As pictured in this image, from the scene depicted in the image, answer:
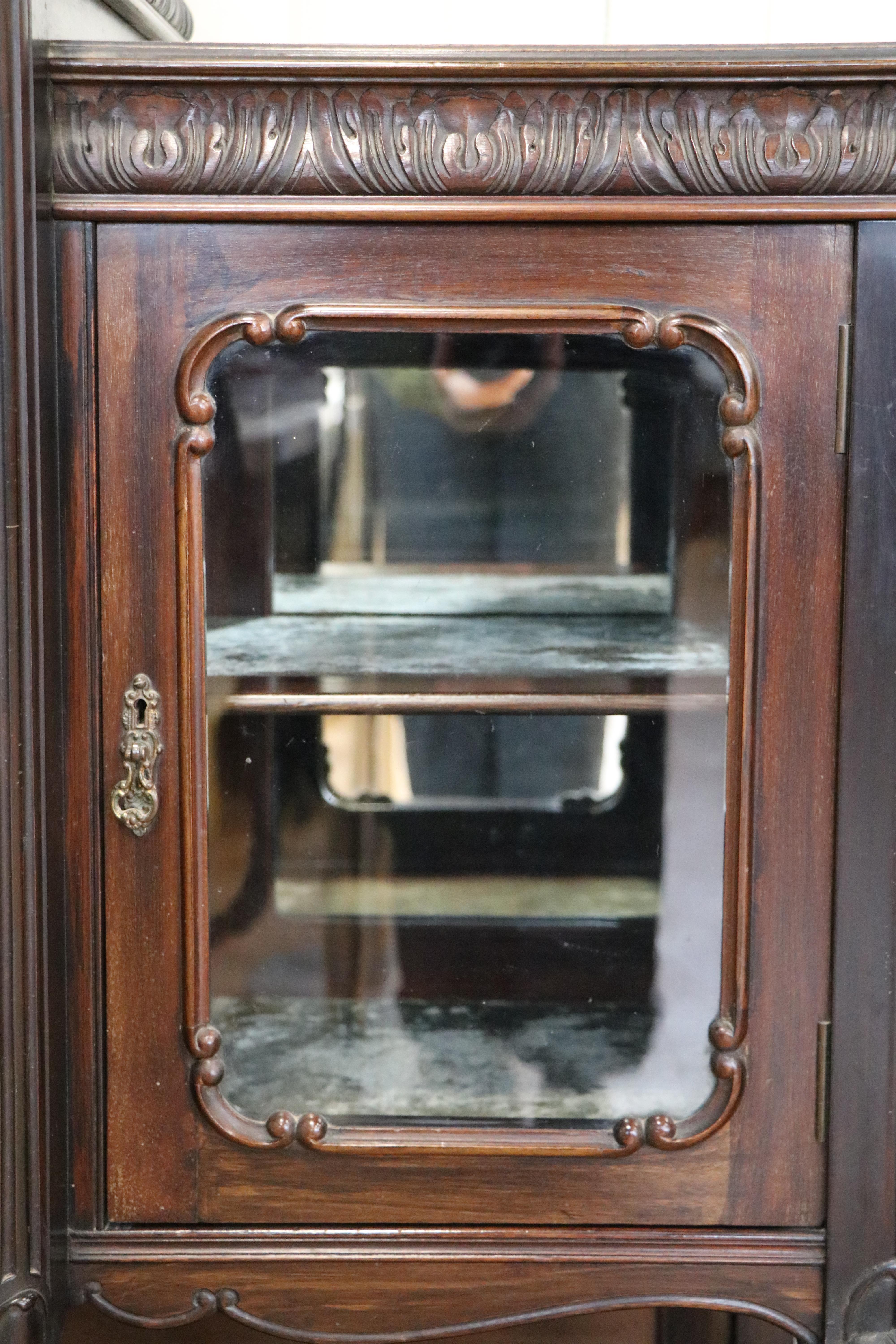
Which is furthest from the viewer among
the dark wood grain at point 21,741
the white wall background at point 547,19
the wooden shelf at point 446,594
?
the white wall background at point 547,19

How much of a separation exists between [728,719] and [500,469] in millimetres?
177

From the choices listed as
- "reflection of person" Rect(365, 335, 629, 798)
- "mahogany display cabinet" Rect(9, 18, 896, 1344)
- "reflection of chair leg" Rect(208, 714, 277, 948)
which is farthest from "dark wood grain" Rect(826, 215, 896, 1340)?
"reflection of chair leg" Rect(208, 714, 277, 948)

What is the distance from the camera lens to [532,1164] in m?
0.59

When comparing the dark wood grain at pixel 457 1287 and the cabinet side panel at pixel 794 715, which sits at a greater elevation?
the cabinet side panel at pixel 794 715

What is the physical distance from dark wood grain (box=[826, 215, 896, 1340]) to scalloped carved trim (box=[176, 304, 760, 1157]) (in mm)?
46

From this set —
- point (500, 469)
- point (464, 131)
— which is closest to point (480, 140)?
point (464, 131)

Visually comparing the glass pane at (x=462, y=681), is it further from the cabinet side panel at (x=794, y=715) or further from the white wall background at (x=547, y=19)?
the white wall background at (x=547, y=19)

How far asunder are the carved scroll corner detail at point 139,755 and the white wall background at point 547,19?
0.55 meters

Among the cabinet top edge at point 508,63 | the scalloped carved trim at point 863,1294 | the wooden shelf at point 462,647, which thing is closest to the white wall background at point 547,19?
the cabinet top edge at point 508,63

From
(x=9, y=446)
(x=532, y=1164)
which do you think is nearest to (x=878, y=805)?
(x=532, y=1164)

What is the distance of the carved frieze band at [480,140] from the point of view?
1.76ft

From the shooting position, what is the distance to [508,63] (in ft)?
1.73

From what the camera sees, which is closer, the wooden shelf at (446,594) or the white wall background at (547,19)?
the wooden shelf at (446,594)

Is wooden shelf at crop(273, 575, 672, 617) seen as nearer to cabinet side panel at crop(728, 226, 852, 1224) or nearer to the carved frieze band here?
cabinet side panel at crop(728, 226, 852, 1224)
